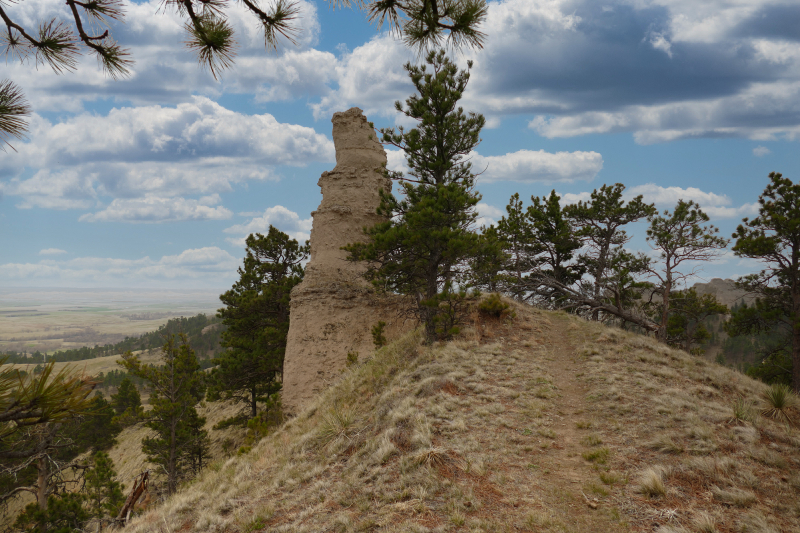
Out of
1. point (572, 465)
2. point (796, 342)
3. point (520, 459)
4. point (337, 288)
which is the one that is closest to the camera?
point (572, 465)

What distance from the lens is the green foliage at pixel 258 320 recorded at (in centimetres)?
2333

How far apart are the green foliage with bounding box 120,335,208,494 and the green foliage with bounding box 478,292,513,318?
14.7 metres

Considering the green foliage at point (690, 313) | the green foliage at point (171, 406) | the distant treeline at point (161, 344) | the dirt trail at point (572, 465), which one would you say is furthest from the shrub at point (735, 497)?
the distant treeline at point (161, 344)

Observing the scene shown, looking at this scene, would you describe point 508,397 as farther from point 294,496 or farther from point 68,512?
point 68,512

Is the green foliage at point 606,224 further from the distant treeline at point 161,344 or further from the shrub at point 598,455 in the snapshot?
the distant treeline at point 161,344

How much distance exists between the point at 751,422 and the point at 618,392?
2.55 metres

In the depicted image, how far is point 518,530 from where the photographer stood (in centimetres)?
541

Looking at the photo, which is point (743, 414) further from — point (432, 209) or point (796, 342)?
point (796, 342)

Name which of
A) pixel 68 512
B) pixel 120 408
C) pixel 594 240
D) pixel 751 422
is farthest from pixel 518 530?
pixel 120 408

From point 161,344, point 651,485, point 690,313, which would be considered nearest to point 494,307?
→ point 651,485

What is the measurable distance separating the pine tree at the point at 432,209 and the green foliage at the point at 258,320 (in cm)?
1033

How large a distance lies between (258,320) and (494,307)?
14.9 metres

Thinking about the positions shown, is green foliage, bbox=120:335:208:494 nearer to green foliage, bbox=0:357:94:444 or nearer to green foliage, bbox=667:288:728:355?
green foliage, bbox=0:357:94:444

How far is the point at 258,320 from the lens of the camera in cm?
2484
